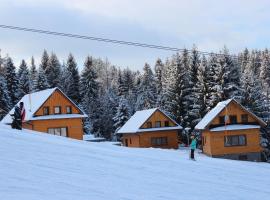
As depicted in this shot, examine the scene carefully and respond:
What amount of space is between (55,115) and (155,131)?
1301 cm

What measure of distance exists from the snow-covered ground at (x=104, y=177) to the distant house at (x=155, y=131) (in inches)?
1258

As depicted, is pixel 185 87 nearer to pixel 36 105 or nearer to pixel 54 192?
pixel 36 105

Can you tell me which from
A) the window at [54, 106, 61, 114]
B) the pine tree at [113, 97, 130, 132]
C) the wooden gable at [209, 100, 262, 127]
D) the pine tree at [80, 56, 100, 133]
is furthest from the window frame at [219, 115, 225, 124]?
the pine tree at [80, 56, 100, 133]

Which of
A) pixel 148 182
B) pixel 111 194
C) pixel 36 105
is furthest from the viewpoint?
pixel 36 105

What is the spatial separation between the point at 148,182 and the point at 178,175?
3.41m

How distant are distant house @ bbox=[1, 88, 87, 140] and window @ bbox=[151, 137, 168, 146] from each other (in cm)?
1012

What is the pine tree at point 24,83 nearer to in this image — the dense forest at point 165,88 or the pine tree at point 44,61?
the dense forest at point 165,88

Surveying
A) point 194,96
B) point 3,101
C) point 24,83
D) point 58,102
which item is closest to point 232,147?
point 194,96

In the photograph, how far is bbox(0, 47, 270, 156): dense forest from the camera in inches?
2338

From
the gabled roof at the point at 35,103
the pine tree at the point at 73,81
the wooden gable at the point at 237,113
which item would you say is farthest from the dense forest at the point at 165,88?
the gabled roof at the point at 35,103

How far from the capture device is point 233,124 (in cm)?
4988

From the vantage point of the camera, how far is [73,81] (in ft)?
277

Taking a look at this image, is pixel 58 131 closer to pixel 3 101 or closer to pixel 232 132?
pixel 232 132

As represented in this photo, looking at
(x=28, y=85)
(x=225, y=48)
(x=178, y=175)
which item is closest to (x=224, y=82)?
(x=225, y=48)
